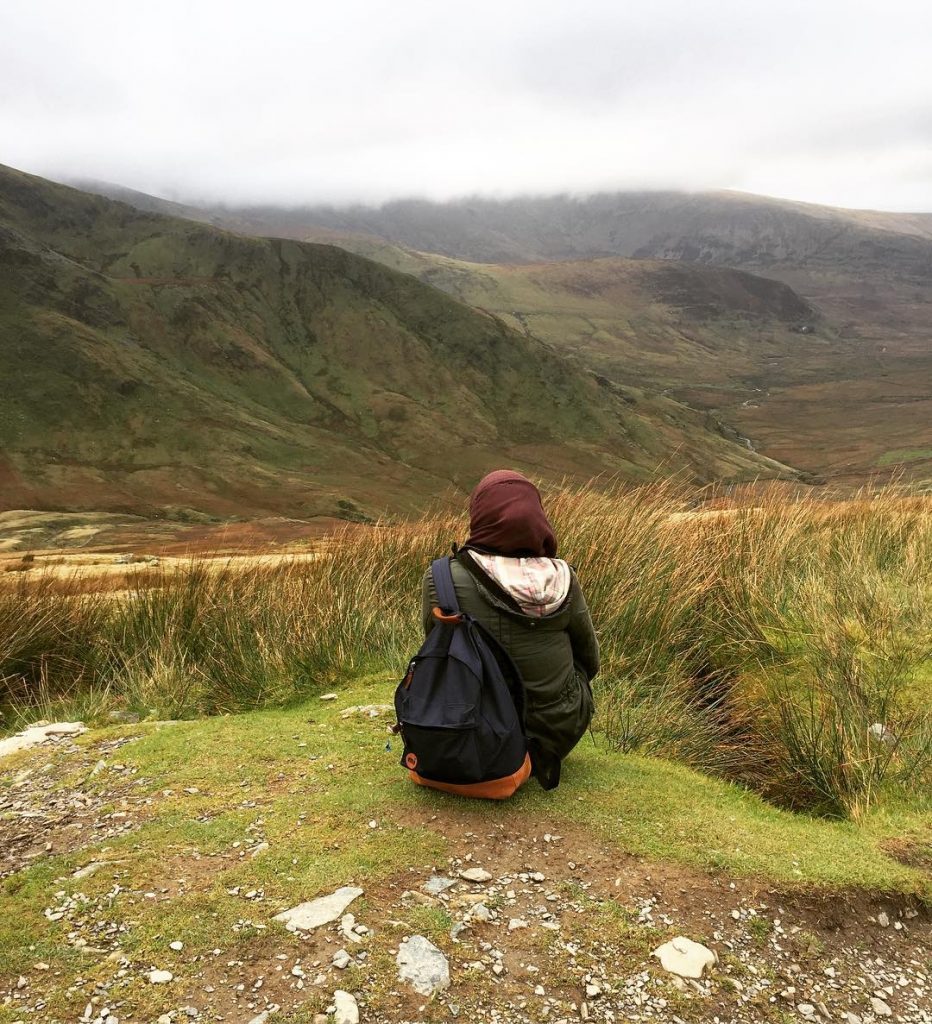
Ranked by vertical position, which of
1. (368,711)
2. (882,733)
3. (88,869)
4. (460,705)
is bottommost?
(368,711)

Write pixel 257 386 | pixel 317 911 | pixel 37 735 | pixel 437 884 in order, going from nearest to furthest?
1. pixel 317 911
2. pixel 437 884
3. pixel 37 735
4. pixel 257 386

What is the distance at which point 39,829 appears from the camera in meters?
3.38

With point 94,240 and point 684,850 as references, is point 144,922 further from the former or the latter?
point 94,240

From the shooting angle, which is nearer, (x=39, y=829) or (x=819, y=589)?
(x=39, y=829)

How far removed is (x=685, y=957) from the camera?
8.48 feet

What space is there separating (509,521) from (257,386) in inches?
3951

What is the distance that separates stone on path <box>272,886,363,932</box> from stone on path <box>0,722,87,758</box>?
261 cm

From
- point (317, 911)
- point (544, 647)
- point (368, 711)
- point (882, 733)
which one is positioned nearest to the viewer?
point (317, 911)

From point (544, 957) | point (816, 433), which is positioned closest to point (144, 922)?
point (544, 957)

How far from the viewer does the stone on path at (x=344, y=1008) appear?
7.33 ft

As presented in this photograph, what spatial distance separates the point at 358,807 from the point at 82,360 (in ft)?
297

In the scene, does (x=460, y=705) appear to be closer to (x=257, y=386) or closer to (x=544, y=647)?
(x=544, y=647)

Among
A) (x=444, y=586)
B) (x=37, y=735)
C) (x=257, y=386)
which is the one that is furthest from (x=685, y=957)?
(x=257, y=386)

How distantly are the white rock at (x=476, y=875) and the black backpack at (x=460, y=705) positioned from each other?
1.22 ft
